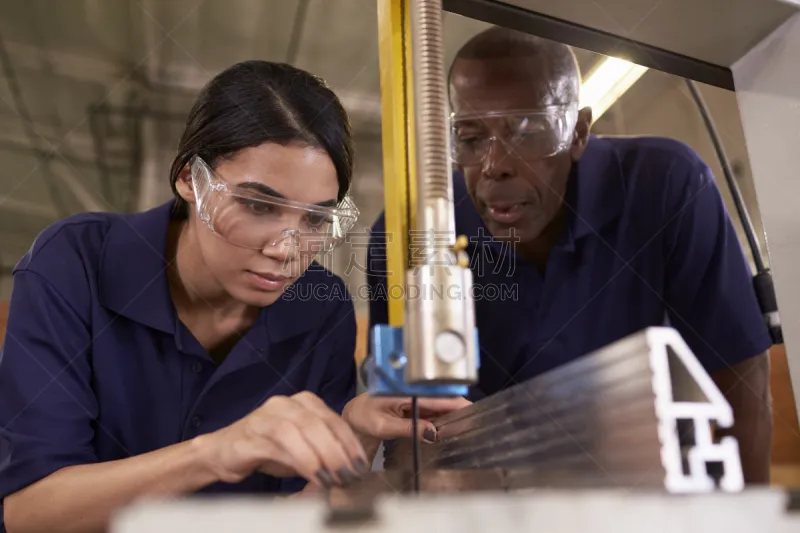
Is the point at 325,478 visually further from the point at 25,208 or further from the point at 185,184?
the point at 25,208

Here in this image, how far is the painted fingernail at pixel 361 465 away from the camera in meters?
0.63

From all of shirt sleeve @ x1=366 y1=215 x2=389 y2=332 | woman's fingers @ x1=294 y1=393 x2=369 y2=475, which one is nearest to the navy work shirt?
shirt sleeve @ x1=366 y1=215 x2=389 y2=332

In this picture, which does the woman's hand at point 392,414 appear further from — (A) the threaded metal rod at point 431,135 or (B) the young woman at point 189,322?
(A) the threaded metal rod at point 431,135

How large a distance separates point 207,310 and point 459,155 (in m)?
0.62

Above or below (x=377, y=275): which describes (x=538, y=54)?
above

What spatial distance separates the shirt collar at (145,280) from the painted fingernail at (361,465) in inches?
23.5

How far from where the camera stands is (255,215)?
3.52 feet

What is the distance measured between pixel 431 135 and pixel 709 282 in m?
1.11

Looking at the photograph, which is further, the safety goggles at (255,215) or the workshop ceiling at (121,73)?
the workshop ceiling at (121,73)

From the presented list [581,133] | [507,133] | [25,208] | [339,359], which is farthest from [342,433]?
[25,208]

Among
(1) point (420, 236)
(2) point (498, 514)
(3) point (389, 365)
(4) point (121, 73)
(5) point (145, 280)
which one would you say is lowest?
(2) point (498, 514)

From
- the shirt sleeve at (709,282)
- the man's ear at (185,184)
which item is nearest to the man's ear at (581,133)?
the shirt sleeve at (709,282)

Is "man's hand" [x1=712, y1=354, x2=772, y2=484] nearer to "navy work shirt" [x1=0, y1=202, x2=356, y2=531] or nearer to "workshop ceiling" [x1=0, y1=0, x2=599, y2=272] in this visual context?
"navy work shirt" [x1=0, y1=202, x2=356, y2=531]

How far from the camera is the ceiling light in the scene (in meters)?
1.47
